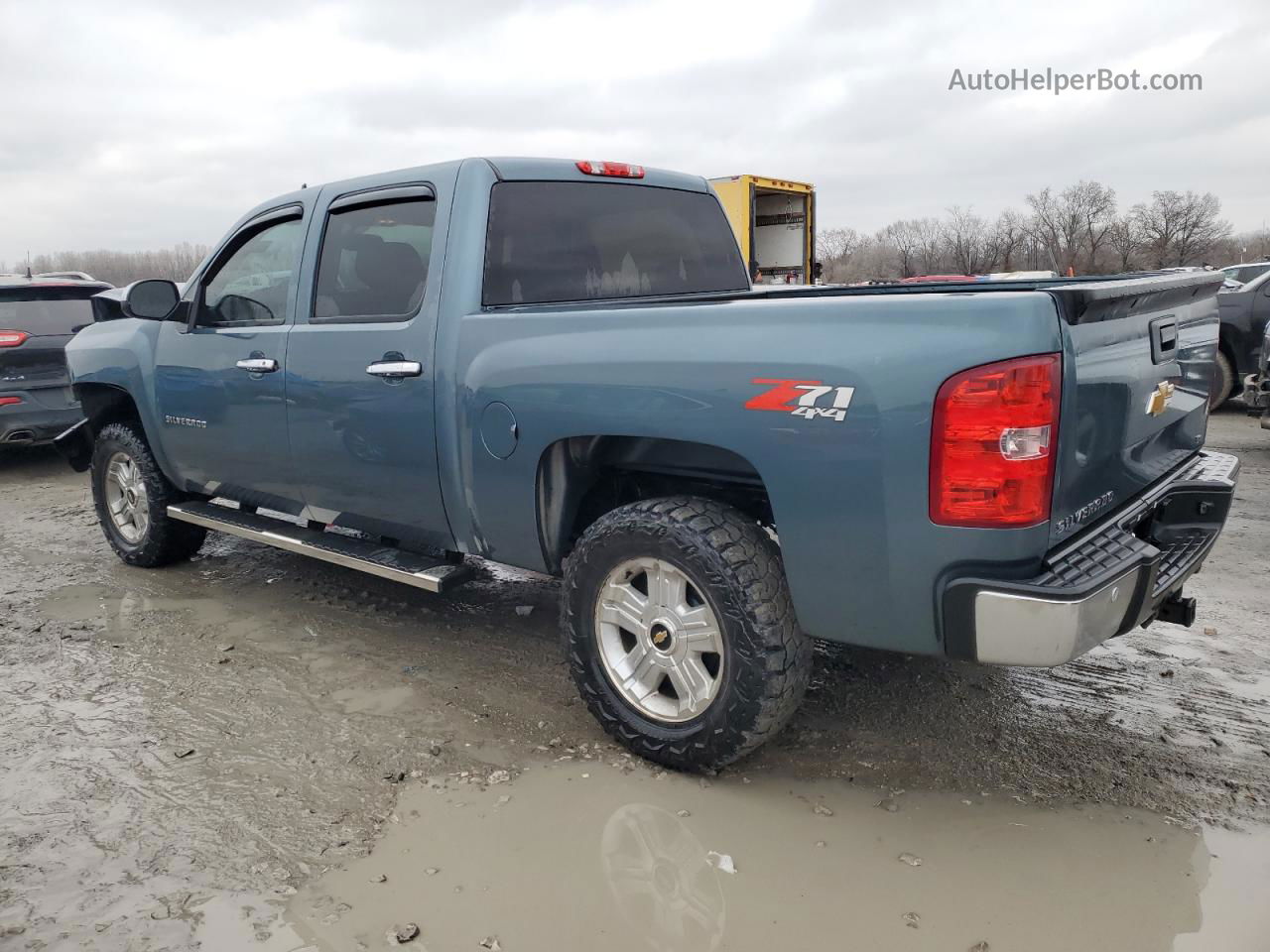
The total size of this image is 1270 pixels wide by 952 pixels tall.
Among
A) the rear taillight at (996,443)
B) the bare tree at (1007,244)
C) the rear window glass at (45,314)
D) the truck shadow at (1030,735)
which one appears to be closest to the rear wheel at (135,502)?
the rear window glass at (45,314)

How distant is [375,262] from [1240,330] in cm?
933

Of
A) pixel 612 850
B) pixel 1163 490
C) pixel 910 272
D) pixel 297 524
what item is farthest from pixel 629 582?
pixel 910 272

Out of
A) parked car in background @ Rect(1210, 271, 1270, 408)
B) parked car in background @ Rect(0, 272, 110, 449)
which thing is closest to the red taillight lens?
parked car in background @ Rect(0, 272, 110, 449)

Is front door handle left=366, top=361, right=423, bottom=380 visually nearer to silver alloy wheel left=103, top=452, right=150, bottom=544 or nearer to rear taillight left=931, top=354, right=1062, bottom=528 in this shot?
rear taillight left=931, top=354, right=1062, bottom=528

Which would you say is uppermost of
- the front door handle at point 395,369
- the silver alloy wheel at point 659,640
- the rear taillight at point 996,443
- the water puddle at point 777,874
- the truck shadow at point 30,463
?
the front door handle at point 395,369

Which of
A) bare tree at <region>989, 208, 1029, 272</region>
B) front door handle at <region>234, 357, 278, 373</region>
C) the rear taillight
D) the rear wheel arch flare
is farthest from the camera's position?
bare tree at <region>989, 208, 1029, 272</region>

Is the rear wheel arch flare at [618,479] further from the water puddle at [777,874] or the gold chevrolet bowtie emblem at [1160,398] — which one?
the gold chevrolet bowtie emblem at [1160,398]

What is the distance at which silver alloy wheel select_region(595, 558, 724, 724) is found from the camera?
296cm

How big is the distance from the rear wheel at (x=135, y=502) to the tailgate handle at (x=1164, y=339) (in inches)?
185

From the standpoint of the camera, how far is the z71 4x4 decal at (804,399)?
99.0 inches

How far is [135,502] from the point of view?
5.53m

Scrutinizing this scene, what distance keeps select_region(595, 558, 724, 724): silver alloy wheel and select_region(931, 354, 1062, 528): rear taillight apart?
83 centimetres

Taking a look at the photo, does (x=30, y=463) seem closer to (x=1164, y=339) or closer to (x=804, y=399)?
(x=804, y=399)

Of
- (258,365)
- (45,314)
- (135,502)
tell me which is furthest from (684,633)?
(45,314)
